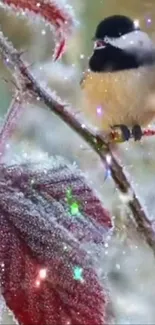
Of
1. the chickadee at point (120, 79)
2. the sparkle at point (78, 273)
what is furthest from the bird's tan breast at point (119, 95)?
the sparkle at point (78, 273)

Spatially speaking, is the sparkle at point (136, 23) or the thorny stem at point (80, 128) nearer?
the thorny stem at point (80, 128)

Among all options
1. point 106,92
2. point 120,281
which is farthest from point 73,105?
point 120,281

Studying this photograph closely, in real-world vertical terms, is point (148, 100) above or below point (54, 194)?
above

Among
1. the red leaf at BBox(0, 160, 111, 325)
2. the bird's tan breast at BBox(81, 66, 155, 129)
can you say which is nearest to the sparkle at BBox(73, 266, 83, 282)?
the red leaf at BBox(0, 160, 111, 325)

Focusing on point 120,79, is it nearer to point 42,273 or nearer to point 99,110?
point 99,110

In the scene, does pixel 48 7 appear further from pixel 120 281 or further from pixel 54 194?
pixel 120 281

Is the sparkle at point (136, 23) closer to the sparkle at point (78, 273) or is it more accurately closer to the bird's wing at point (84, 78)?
the bird's wing at point (84, 78)
